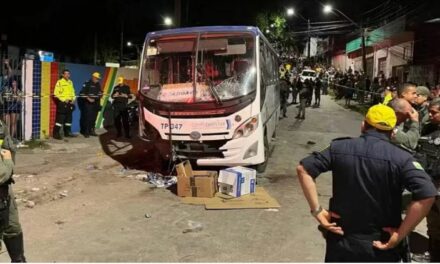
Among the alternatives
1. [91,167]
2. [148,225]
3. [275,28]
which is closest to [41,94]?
[91,167]

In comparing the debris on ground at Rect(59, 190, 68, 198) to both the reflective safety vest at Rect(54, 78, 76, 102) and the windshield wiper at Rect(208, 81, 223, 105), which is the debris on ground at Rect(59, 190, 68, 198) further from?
the reflective safety vest at Rect(54, 78, 76, 102)

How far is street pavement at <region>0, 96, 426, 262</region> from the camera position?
17.7 ft

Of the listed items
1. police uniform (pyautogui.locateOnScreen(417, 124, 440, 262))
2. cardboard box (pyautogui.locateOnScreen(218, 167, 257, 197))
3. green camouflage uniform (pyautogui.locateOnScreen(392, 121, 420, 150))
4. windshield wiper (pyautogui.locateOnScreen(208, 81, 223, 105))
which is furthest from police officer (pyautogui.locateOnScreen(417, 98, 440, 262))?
windshield wiper (pyautogui.locateOnScreen(208, 81, 223, 105))

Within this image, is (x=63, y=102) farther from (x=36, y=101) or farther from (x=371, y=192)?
(x=371, y=192)

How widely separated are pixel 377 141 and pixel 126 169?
7.57 metres

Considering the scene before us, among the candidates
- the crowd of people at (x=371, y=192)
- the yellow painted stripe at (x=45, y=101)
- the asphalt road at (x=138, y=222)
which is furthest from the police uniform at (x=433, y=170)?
the yellow painted stripe at (x=45, y=101)

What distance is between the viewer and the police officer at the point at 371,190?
2885 millimetres

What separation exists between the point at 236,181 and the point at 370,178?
4.91 meters

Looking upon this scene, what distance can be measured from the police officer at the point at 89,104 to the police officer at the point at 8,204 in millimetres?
9929

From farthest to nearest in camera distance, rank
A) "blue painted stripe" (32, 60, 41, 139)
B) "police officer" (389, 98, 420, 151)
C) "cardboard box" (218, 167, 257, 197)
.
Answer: "blue painted stripe" (32, 60, 41, 139) < "cardboard box" (218, 167, 257, 197) < "police officer" (389, 98, 420, 151)

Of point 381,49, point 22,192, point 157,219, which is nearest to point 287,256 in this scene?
point 157,219

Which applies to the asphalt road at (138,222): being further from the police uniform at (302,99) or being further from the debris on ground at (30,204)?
the police uniform at (302,99)

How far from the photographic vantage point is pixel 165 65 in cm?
921

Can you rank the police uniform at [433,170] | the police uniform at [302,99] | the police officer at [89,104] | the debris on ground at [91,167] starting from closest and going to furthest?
the police uniform at [433,170] → the debris on ground at [91,167] → the police officer at [89,104] → the police uniform at [302,99]
